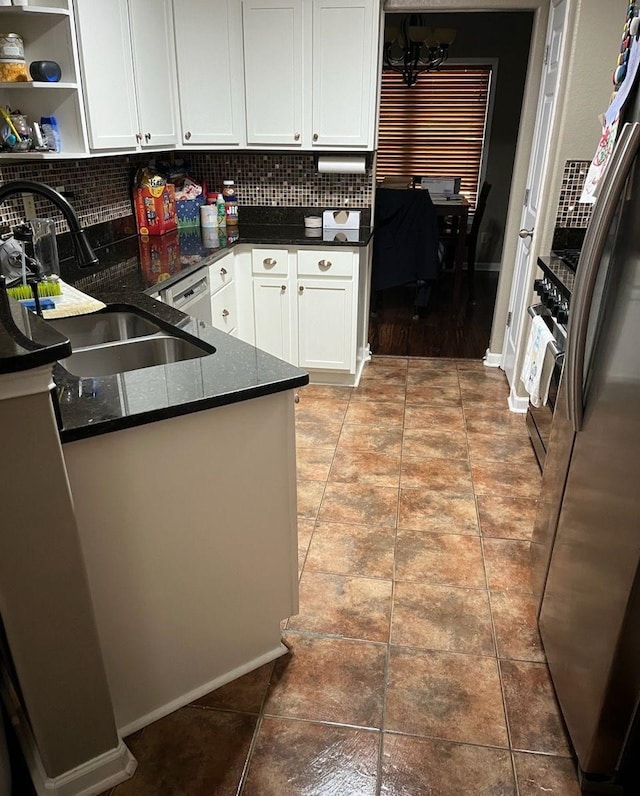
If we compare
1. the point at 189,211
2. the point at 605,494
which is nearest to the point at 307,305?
the point at 189,211

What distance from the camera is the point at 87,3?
7.97 feet

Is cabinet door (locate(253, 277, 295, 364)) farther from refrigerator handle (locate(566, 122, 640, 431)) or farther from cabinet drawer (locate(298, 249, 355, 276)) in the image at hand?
refrigerator handle (locate(566, 122, 640, 431))

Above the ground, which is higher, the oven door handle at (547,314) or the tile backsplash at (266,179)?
the tile backsplash at (266,179)

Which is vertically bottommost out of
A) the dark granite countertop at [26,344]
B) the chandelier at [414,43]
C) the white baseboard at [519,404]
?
the white baseboard at [519,404]


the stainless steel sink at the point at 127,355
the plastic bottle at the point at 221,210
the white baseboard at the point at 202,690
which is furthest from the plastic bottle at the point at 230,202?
the white baseboard at the point at 202,690

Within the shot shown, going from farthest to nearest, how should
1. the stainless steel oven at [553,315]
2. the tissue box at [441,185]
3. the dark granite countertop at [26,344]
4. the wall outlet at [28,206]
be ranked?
the tissue box at [441,185] → the wall outlet at [28,206] → the stainless steel oven at [553,315] → the dark granite countertop at [26,344]

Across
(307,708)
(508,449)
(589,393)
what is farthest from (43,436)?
(508,449)

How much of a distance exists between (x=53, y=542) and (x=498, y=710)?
124 centimetres

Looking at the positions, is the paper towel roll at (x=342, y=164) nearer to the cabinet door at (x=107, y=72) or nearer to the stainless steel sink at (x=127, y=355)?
the cabinet door at (x=107, y=72)

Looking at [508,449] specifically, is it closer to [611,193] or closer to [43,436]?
[611,193]

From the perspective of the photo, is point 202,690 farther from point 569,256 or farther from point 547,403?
point 569,256

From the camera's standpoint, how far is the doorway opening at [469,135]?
19.3 feet

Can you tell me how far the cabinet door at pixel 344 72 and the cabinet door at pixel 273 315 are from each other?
838 millimetres

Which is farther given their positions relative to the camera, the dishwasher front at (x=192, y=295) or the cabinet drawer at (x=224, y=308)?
the cabinet drawer at (x=224, y=308)
